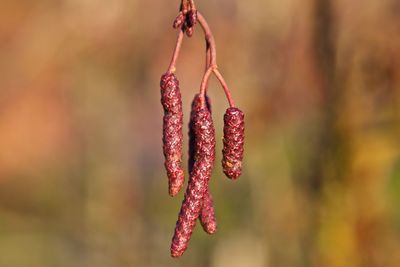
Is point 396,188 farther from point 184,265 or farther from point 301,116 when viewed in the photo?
point 184,265

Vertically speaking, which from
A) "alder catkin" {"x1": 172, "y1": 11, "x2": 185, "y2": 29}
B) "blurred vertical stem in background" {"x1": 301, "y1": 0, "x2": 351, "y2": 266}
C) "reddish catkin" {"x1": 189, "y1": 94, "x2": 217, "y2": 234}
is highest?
"blurred vertical stem in background" {"x1": 301, "y1": 0, "x2": 351, "y2": 266}

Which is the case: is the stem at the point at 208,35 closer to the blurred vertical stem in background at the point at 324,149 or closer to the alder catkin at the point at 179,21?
the alder catkin at the point at 179,21

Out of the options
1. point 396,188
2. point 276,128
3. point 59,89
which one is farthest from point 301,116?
point 59,89

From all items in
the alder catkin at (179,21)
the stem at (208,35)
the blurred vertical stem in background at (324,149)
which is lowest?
the stem at (208,35)

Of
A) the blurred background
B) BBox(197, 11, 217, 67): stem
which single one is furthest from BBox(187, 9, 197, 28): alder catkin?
the blurred background

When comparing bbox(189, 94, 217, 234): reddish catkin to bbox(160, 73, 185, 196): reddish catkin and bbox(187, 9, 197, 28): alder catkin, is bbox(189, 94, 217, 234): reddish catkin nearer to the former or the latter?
bbox(160, 73, 185, 196): reddish catkin

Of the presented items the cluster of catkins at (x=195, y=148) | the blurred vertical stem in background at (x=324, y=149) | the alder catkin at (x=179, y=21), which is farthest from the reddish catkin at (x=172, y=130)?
the blurred vertical stem in background at (x=324, y=149)

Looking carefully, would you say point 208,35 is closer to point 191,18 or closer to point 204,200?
point 191,18
